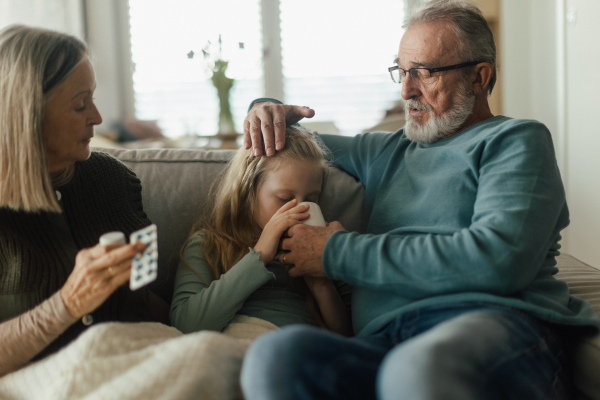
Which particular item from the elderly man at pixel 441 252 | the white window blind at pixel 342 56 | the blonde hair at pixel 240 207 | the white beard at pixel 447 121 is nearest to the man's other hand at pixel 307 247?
the elderly man at pixel 441 252

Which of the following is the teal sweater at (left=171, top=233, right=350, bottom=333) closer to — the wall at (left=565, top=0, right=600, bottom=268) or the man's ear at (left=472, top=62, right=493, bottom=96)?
the man's ear at (left=472, top=62, right=493, bottom=96)

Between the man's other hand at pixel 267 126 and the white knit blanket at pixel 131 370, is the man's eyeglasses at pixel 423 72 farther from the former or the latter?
the white knit blanket at pixel 131 370

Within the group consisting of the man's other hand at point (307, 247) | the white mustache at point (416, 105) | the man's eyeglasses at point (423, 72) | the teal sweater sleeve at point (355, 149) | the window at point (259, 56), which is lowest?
the man's other hand at point (307, 247)

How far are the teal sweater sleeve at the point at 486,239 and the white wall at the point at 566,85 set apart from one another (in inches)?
72.3

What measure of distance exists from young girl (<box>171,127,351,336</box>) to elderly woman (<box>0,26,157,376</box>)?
18 cm

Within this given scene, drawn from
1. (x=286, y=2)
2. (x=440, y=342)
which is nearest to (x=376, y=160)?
(x=440, y=342)

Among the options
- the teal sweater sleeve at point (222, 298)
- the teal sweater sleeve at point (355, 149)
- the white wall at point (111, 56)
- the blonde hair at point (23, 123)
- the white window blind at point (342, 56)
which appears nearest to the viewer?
the blonde hair at point (23, 123)

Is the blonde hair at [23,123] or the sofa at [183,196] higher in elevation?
the blonde hair at [23,123]

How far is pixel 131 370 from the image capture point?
0.82m

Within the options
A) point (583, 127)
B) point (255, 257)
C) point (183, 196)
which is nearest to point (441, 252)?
point (255, 257)

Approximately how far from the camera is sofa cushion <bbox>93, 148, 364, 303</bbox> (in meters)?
1.39

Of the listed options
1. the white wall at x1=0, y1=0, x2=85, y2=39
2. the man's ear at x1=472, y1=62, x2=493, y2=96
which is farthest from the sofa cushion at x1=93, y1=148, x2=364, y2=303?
the white wall at x1=0, y1=0, x2=85, y2=39

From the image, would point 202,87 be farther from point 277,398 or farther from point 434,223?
point 277,398

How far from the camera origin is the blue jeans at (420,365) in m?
0.70
